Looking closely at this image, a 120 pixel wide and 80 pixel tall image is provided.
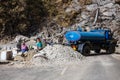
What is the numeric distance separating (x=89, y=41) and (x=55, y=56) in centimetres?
877

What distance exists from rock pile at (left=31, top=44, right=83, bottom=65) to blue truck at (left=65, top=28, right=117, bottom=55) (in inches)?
197

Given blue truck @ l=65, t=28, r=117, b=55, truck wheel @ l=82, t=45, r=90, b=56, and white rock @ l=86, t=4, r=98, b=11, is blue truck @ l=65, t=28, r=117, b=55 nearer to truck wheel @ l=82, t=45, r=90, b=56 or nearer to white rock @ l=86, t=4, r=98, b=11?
truck wheel @ l=82, t=45, r=90, b=56

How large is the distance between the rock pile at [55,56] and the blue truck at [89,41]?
5.00 metres

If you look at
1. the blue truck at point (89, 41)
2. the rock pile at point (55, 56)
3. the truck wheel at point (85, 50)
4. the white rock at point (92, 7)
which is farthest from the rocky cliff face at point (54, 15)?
the rock pile at point (55, 56)

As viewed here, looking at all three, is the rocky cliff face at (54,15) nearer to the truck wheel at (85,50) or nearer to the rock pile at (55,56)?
the truck wheel at (85,50)

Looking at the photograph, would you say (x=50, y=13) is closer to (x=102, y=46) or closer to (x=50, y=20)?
(x=50, y=20)

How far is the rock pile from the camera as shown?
81.9ft

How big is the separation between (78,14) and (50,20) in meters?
4.13

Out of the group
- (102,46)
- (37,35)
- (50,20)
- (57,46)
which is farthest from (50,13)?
(57,46)

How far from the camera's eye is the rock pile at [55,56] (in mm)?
24970

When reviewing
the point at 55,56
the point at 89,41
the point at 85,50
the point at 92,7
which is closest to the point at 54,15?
the point at 92,7

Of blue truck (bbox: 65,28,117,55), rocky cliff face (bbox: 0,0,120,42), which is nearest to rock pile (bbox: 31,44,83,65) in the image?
blue truck (bbox: 65,28,117,55)

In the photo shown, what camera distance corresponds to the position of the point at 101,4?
170 ft

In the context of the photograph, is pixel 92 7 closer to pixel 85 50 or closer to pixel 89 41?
pixel 89 41
